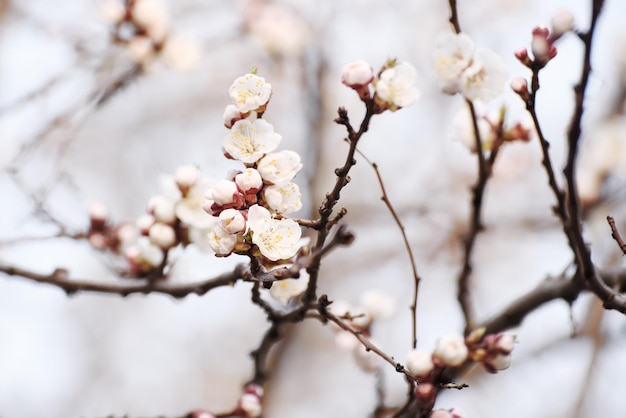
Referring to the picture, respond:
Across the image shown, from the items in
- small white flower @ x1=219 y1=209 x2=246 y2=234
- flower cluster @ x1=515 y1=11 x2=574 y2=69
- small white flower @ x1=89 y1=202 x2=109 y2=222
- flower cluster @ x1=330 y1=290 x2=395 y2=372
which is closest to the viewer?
small white flower @ x1=219 y1=209 x2=246 y2=234

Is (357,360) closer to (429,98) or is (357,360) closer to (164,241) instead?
(164,241)

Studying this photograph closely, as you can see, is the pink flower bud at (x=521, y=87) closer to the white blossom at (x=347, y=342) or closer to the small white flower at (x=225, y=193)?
the small white flower at (x=225, y=193)

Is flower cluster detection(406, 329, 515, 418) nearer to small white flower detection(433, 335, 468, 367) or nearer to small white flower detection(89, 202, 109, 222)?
small white flower detection(433, 335, 468, 367)

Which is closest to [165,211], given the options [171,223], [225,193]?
[171,223]

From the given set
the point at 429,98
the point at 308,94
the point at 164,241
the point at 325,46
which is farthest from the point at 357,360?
the point at 429,98

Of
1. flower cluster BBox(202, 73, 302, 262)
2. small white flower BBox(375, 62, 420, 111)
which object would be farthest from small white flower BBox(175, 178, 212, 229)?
small white flower BBox(375, 62, 420, 111)

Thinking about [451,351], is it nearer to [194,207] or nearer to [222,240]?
[222,240]
